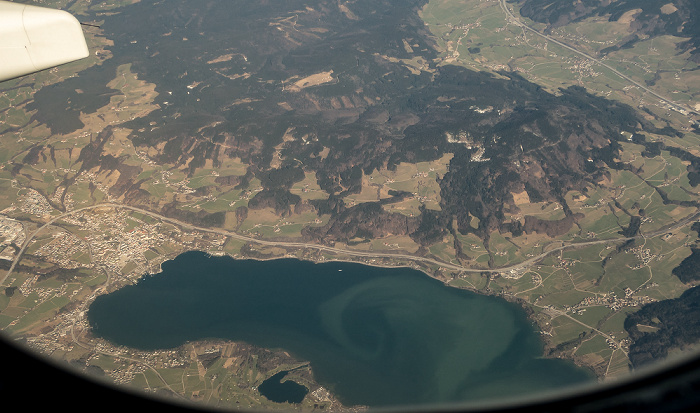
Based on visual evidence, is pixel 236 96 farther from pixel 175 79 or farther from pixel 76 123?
pixel 76 123

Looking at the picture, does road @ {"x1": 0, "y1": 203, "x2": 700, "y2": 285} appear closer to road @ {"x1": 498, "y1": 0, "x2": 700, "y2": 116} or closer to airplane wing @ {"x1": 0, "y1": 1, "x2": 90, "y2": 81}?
road @ {"x1": 498, "y1": 0, "x2": 700, "y2": 116}

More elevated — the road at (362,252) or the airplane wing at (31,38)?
the airplane wing at (31,38)

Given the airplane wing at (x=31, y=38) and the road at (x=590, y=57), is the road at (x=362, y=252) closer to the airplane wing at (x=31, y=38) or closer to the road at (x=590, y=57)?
the road at (x=590, y=57)

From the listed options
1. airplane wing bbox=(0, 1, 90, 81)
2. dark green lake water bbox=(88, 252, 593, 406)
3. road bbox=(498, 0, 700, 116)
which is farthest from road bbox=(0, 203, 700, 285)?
airplane wing bbox=(0, 1, 90, 81)

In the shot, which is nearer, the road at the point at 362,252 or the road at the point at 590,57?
the road at the point at 362,252

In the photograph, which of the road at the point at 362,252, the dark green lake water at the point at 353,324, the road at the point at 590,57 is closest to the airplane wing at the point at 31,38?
the dark green lake water at the point at 353,324

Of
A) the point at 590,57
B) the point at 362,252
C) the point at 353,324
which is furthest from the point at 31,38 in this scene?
the point at 590,57

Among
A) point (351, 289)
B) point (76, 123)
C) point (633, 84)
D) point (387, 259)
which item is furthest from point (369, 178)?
point (633, 84)
